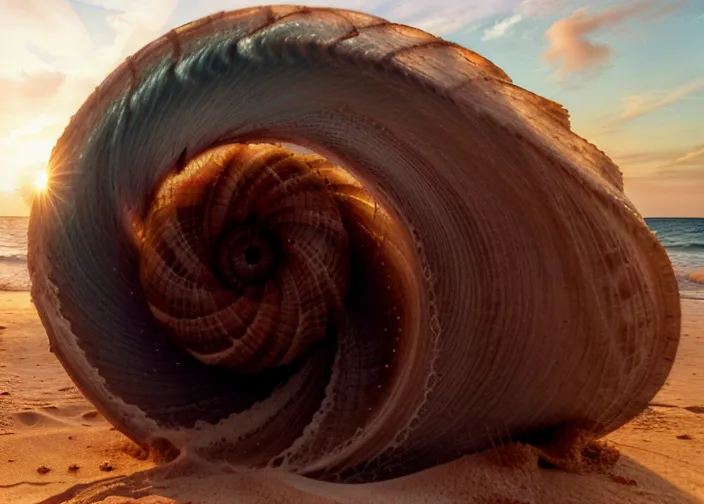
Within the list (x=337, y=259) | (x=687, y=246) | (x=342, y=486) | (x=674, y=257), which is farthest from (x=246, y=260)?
(x=687, y=246)

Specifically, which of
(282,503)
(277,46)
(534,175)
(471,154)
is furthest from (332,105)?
(282,503)

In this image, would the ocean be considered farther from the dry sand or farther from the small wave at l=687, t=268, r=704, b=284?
the dry sand

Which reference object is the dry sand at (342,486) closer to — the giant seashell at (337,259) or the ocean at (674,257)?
the giant seashell at (337,259)

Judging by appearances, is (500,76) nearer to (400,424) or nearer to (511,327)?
(511,327)

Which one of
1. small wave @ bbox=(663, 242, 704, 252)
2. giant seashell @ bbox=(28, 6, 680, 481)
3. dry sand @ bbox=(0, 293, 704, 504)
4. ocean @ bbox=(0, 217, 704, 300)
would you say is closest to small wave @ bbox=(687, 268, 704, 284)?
ocean @ bbox=(0, 217, 704, 300)

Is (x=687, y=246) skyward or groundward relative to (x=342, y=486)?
skyward

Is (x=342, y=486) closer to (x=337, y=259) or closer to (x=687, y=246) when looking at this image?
(x=337, y=259)
